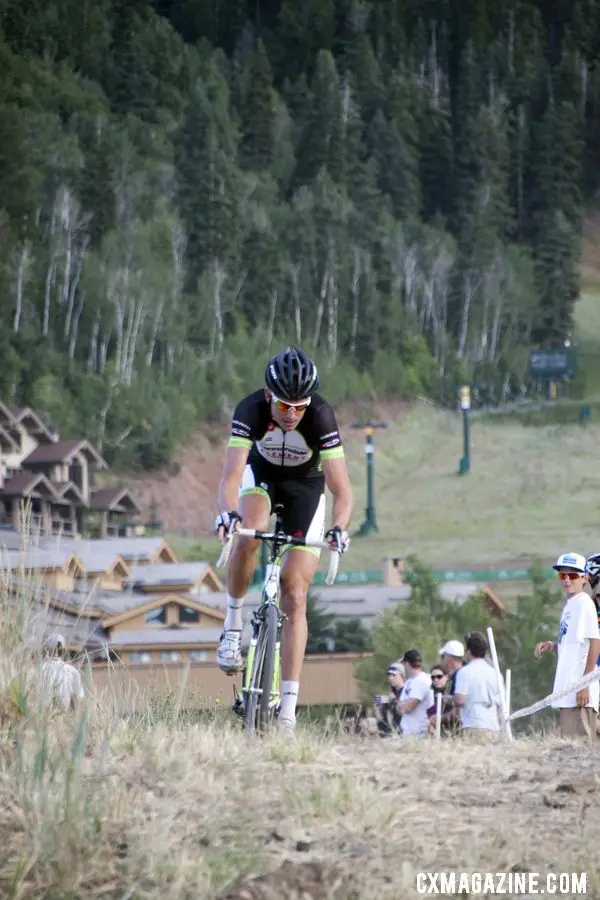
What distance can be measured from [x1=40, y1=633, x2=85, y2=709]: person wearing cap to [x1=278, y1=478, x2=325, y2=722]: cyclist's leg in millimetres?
1766

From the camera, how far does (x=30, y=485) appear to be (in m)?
88.1

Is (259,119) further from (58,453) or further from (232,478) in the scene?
(232,478)

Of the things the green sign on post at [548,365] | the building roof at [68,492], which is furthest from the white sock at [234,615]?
the green sign on post at [548,365]

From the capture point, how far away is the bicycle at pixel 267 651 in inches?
350

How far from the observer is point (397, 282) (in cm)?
13200

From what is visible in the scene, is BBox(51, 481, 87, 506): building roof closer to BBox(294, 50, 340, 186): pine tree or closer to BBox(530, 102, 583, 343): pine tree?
BBox(294, 50, 340, 186): pine tree

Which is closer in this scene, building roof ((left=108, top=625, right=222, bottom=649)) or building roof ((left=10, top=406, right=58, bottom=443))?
building roof ((left=108, top=625, right=222, bottom=649))

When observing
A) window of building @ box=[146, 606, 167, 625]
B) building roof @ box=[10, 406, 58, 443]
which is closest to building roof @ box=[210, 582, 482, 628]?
window of building @ box=[146, 606, 167, 625]

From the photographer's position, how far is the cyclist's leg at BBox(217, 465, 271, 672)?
9.12 meters

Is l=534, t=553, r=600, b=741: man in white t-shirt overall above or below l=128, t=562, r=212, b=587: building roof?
below

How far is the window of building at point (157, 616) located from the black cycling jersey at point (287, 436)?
6089 cm

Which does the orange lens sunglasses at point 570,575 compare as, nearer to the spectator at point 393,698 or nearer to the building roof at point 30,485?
the spectator at point 393,698

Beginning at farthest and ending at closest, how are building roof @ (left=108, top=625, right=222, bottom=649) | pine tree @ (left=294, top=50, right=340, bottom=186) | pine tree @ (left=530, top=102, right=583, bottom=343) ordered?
pine tree @ (left=530, top=102, right=583, bottom=343)
pine tree @ (left=294, top=50, right=340, bottom=186)
building roof @ (left=108, top=625, right=222, bottom=649)

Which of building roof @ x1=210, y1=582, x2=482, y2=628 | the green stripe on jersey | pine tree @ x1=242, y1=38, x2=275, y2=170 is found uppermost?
pine tree @ x1=242, y1=38, x2=275, y2=170
